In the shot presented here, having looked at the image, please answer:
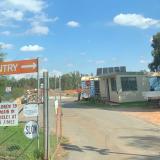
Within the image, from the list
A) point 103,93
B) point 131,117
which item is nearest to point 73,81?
point 103,93

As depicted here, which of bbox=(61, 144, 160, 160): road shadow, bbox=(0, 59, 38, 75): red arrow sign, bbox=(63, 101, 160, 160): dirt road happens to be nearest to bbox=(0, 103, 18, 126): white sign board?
bbox=(0, 59, 38, 75): red arrow sign

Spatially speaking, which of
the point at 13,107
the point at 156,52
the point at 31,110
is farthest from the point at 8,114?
the point at 156,52

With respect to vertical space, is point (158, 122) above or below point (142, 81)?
below

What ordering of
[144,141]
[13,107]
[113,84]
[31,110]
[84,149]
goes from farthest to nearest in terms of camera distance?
[113,84] → [144,141] → [84,149] → [31,110] → [13,107]

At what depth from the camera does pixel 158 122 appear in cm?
2352

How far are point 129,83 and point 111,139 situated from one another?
23.4 m

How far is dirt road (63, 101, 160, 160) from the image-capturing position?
46.8 feet

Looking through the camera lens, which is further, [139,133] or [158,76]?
[158,76]

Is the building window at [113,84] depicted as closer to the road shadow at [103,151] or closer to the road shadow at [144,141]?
the road shadow at [144,141]

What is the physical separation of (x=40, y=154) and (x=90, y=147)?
293 centimetres

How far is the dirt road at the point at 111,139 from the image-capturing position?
1426 cm

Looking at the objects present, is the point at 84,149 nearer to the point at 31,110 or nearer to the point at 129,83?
the point at 31,110

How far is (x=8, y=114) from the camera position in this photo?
12211 millimetres

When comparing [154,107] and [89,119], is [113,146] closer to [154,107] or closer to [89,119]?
[89,119]
